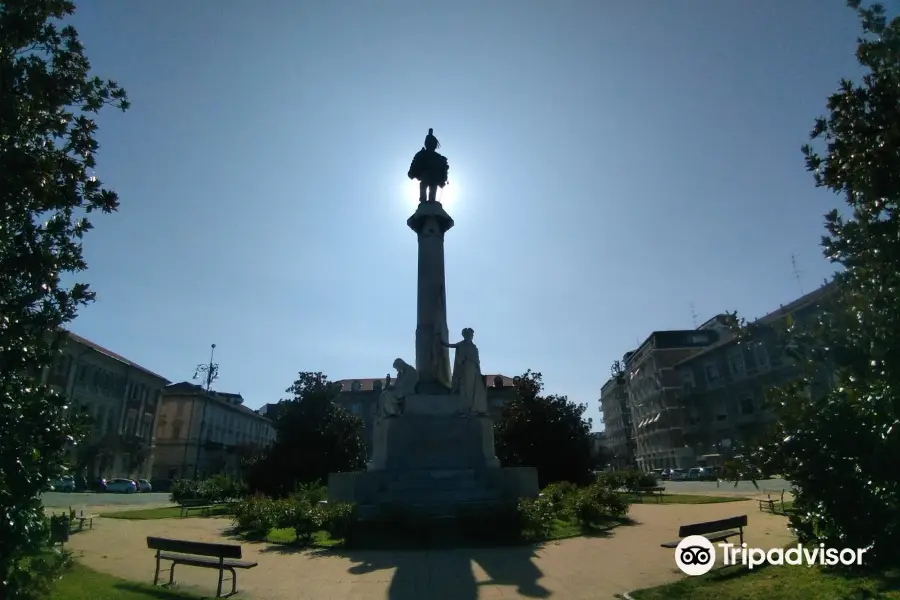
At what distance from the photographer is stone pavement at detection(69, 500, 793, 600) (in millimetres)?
7898

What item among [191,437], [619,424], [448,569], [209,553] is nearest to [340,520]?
[448,569]

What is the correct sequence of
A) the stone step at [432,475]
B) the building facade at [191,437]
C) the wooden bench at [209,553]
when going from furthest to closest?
the building facade at [191,437] → the stone step at [432,475] → the wooden bench at [209,553]

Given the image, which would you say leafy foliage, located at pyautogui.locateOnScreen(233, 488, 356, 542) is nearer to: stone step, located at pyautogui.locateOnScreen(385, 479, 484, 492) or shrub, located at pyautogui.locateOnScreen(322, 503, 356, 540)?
shrub, located at pyautogui.locateOnScreen(322, 503, 356, 540)

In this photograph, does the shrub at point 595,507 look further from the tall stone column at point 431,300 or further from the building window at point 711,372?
the building window at point 711,372

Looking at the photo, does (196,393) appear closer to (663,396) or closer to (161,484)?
(161,484)

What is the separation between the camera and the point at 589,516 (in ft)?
46.8

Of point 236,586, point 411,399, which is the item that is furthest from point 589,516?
point 236,586

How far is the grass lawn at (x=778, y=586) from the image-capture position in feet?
19.2

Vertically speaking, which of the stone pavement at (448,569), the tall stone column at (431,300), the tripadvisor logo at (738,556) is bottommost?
the stone pavement at (448,569)

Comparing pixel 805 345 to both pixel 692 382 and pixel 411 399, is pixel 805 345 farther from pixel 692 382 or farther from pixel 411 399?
pixel 692 382

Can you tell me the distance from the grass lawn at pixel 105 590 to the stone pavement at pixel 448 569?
526mm

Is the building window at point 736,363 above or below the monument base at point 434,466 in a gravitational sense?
above

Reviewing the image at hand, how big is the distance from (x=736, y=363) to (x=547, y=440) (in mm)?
34175

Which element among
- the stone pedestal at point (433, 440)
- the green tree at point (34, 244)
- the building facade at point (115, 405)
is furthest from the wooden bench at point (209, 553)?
the building facade at point (115, 405)
